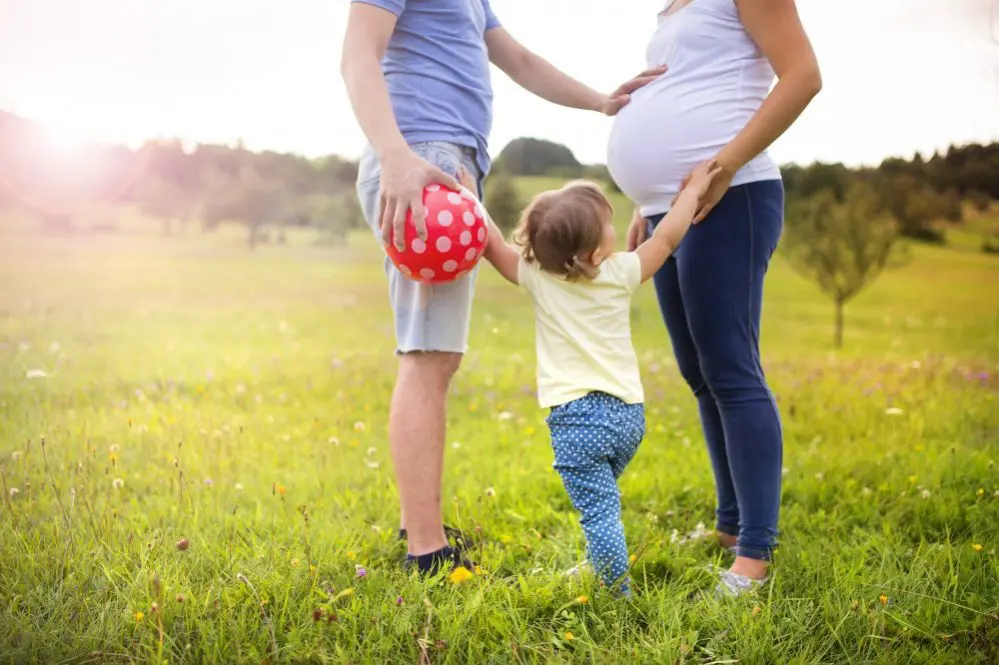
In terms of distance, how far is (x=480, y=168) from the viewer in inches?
97.1

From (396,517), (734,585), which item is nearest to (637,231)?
(734,585)

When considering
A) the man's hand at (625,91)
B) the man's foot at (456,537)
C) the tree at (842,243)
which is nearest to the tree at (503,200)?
the tree at (842,243)

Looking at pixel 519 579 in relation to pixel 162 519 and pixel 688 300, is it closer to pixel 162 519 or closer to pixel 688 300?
pixel 688 300

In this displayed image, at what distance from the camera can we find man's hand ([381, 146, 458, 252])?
206 centimetres

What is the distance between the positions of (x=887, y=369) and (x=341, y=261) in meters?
12.0

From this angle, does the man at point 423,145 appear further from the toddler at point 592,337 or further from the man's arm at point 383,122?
the toddler at point 592,337

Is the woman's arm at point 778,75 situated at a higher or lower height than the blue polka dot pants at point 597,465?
higher

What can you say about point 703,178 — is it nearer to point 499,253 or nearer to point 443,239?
point 499,253

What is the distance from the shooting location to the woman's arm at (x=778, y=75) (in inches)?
85.8

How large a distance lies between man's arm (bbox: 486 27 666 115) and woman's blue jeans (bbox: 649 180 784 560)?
0.75 metres

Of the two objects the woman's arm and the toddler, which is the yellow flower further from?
the woman's arm

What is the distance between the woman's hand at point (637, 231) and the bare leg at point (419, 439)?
72 cm

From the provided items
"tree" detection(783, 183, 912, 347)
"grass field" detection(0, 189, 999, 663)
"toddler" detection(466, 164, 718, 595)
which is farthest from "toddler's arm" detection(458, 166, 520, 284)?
"tree" detection(783, 183, 912, 347)

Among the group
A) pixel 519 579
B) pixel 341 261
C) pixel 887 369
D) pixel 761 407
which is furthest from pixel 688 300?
pixel 341 261
